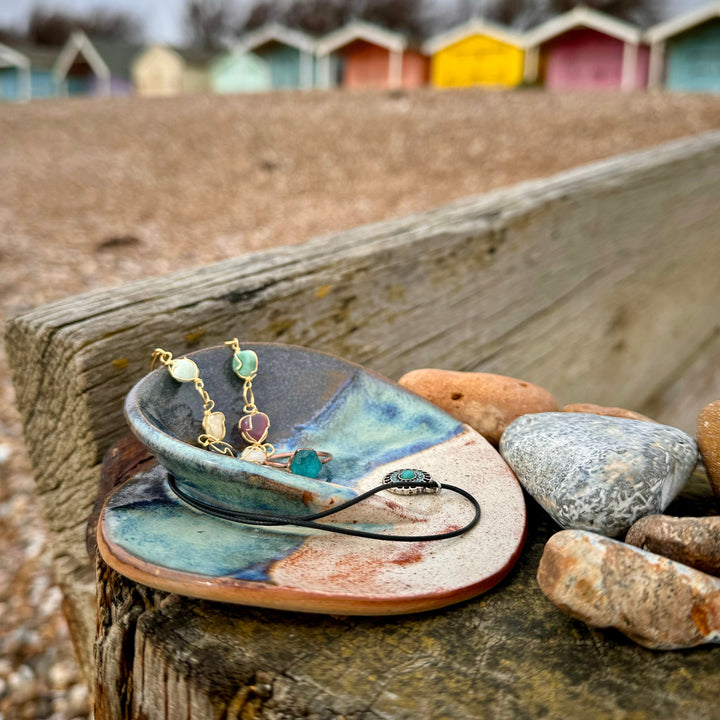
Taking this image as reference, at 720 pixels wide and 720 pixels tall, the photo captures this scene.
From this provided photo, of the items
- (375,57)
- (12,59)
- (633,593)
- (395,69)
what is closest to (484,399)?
(633,593)

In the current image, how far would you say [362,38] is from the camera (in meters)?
21.1

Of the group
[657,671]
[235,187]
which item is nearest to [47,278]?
[235,187]

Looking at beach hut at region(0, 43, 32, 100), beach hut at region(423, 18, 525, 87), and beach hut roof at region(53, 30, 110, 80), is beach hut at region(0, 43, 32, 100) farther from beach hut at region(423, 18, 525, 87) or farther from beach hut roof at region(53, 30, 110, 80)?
beach hut at region(423, 18, 525, 87)

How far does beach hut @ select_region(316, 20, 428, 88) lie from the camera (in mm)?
20578

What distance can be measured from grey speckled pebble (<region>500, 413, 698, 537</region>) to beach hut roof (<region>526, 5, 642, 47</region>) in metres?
18.4

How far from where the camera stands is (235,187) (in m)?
9.92

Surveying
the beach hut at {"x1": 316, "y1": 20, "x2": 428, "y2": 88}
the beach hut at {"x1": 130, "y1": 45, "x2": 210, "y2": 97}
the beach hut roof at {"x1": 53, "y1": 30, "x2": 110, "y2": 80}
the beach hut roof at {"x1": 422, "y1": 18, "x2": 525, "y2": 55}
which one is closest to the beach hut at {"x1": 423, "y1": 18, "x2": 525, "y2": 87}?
the beach hut roof at {"x1": 422, "y1": 18, "x2": 525, "y2": 55}

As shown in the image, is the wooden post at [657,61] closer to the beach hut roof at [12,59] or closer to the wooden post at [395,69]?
the wooden post at [395,69]

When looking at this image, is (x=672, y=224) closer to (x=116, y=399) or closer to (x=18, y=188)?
(x=116, y=399)

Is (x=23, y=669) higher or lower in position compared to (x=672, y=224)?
lower

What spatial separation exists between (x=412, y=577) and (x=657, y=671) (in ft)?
1.01

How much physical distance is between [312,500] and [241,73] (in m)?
27.9

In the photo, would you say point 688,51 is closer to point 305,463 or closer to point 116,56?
point 305,463

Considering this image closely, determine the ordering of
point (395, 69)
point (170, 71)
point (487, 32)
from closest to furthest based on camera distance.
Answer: point (487, 32) < point (395, 69) < point (170, 71)
